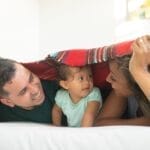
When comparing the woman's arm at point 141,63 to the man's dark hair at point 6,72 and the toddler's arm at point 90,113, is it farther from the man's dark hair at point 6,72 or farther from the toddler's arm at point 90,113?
the man's dark hair at point 6,72

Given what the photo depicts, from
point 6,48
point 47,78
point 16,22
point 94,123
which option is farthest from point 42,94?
point 16,22

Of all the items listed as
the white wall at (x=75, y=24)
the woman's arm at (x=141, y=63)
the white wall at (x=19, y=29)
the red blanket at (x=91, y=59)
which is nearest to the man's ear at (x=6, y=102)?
the red blanket at (x=91, y=59)

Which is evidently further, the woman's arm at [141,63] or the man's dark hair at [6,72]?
the man's dark hair at [6,72]

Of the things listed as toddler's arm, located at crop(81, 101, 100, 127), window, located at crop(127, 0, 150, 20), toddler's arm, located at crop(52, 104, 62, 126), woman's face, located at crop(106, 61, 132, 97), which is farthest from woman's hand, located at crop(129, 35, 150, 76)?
window, located at crop(127, 0, 150, 20)

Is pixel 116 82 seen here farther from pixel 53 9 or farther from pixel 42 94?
pixel 53 9

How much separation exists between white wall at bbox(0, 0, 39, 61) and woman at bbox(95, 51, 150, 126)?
2.97 feet

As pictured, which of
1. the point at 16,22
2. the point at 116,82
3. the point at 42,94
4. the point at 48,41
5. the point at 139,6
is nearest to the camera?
the point at 116,82

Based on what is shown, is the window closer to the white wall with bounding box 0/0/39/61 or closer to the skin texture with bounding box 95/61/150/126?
the white wall with bounding box 0/0/39/61

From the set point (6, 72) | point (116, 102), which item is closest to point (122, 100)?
point (116, 102)

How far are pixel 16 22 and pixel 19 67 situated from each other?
35.9 inches

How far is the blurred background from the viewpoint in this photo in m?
1.82

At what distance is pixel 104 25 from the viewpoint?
74.9 inches

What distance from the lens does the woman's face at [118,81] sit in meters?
0.97

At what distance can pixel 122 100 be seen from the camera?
3.44 ft
